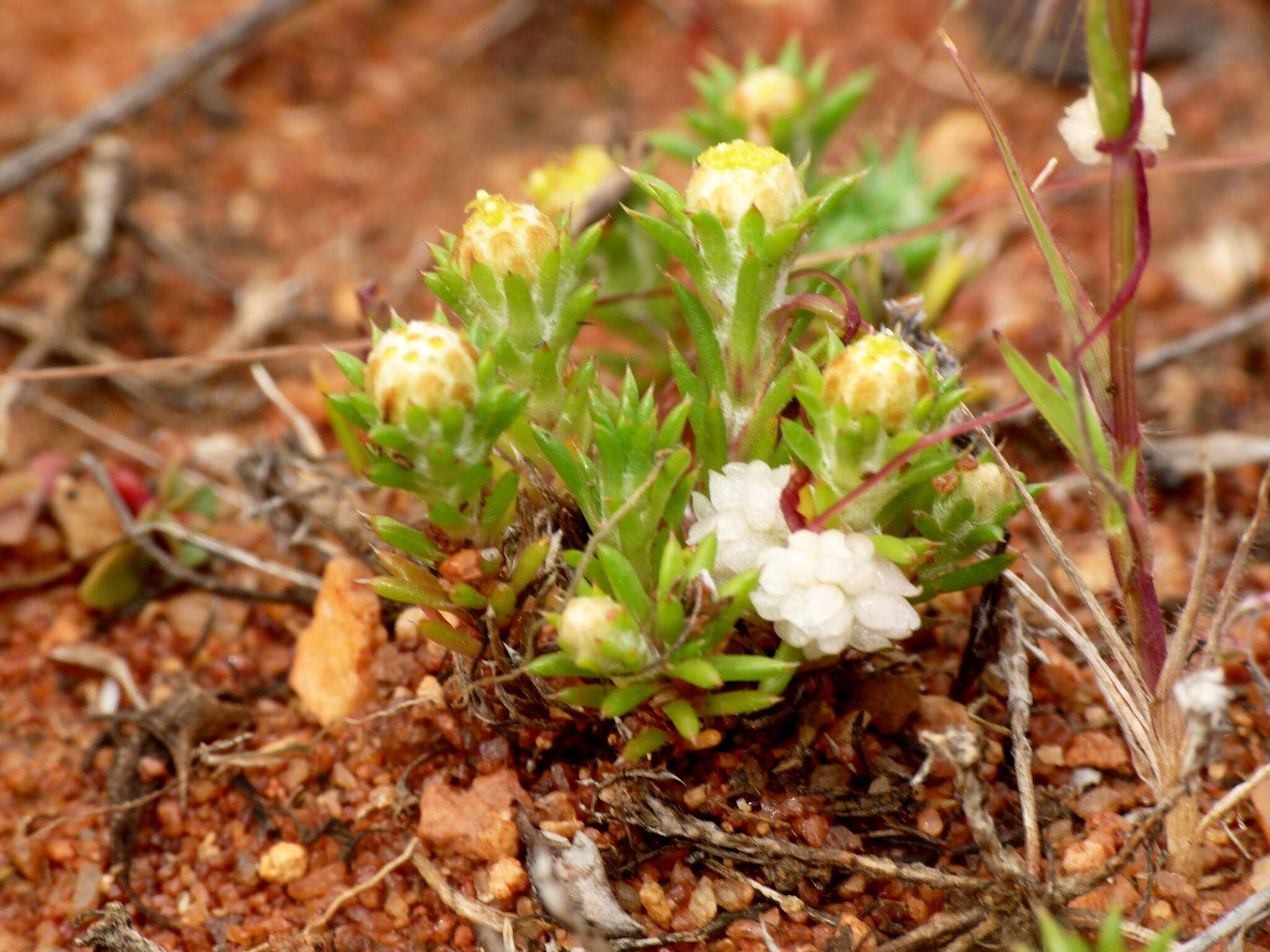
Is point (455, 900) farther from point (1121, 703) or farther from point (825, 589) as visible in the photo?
point (1121, 703)

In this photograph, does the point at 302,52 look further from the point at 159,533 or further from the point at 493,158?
the point at 159,533

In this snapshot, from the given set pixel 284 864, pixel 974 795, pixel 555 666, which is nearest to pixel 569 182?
pixel 555 666

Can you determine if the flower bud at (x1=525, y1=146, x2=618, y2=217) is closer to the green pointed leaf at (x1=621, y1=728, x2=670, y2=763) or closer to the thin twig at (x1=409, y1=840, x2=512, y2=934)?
the green pointed leaf at (x1=621, y1=728, x2=670, y2=763)

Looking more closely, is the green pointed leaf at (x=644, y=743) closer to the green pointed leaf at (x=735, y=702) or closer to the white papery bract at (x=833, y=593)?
the green pointed leaf at (x=735, y=702)

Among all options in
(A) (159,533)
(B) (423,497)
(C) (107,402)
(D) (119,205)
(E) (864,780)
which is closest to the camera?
(B) (423,497)

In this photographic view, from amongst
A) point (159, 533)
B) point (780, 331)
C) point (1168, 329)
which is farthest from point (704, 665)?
point (1168, 329)

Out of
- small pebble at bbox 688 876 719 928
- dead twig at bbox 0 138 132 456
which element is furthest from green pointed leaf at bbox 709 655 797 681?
dead twig at bbox 0 138 132 456
